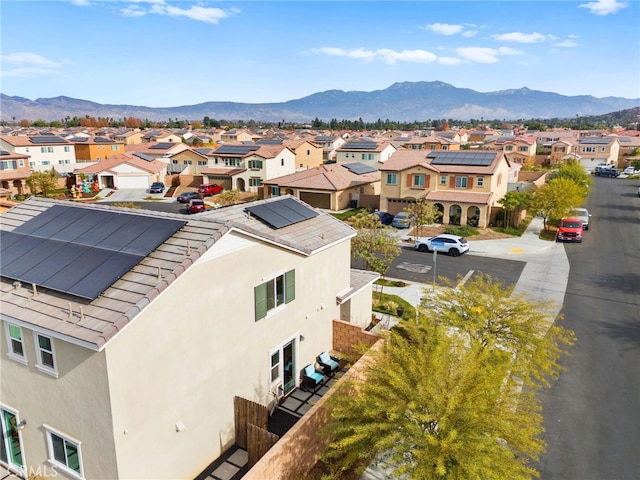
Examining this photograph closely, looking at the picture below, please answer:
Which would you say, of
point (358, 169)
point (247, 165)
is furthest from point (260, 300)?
point (247, 165)

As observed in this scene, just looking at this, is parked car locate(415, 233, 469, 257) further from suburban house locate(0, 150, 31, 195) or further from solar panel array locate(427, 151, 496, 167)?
suburban house locate(0, 150, 31, 195)

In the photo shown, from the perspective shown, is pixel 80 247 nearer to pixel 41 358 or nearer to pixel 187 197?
pixel 41 358

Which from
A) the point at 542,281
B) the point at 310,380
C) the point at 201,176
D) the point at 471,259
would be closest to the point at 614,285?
the point at 542,281

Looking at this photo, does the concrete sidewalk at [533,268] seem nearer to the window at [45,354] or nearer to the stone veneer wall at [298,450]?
the stone veneer wall at [298,450]

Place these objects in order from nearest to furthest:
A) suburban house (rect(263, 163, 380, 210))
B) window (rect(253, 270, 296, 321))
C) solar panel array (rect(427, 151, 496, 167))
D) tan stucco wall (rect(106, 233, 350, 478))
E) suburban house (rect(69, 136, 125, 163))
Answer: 1. tan stucco wall (rect(106, 233, 350, 478))
2. window (rect(253, 270, 296, 321))
3. solar panel array (rect(427, 151, 496, 167))
4. suburban house (rect(263, 163, 380, 210))
5. suburban house (rect(69, 136, 125, 163))

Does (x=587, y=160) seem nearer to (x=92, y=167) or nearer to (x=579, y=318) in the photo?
(x=579, y=318)

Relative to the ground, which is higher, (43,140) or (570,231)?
(43,140)

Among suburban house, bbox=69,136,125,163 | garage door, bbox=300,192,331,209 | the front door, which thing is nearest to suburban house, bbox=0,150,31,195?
suburban house, bbox=69,136,125,163
